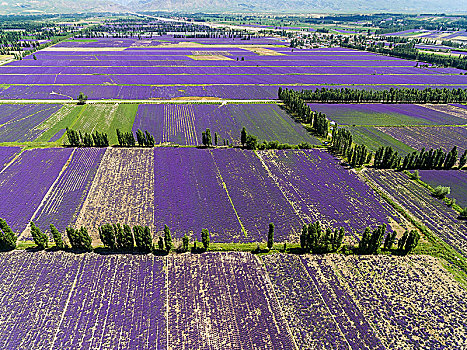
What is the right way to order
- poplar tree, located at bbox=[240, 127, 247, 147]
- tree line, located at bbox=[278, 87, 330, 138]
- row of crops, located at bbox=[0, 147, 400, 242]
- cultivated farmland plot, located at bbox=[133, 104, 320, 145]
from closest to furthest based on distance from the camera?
row of crops, located at bbox=[0, 147, 400, 242]
poplar tree, located at bbox=[240, 127, 247, 147]
cultivated farmland plot, located at bbox=[133, 104, 320, 145]
tree line, located at bbox=[278, 87, 330, 138]

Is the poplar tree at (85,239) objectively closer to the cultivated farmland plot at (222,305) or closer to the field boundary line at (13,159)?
the cultivated farmland plot at (222,305)

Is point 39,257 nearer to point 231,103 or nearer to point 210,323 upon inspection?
point 210,323

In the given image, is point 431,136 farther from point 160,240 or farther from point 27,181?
point 27,181

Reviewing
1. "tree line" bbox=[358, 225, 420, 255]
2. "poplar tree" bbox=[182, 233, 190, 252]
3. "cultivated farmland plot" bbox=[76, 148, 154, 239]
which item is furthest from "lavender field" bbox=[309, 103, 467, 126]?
"poplar tree" bbox=[182, 233, 190, 252]

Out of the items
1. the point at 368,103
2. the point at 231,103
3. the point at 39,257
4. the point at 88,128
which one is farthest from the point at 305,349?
the point at 368,103

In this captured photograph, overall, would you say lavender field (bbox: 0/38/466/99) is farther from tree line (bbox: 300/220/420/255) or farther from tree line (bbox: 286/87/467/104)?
tree line (bbox: 300/220/420/255)

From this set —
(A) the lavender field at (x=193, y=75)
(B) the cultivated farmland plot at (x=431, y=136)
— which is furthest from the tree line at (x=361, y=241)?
(A) the lavender field at (x=193, y=75)
